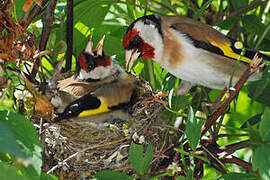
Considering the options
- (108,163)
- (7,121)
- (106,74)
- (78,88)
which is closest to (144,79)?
(106,74)

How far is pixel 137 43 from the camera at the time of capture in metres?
2.33

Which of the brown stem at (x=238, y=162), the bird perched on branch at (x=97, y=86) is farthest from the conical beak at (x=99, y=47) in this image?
the brown stem at (x=238, y=162)

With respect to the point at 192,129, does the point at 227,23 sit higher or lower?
higher

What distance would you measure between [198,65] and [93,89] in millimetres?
566

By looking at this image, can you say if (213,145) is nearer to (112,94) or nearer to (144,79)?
(112,94)

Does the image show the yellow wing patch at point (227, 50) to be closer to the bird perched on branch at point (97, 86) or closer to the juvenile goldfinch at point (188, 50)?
the juvenile goldfinch at point (188, 50)

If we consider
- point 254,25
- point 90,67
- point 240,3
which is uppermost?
point 240,3

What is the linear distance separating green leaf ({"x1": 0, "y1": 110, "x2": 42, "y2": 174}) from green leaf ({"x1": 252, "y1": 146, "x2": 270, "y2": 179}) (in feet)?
1.98

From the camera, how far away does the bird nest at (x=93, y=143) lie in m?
2.12

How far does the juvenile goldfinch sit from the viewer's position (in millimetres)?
2225

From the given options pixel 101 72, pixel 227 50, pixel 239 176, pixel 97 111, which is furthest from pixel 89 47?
pixel 239 176

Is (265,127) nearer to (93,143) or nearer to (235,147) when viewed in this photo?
(235,147)

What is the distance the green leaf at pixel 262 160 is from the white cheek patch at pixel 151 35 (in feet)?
3.46

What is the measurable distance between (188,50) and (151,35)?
0.23m
